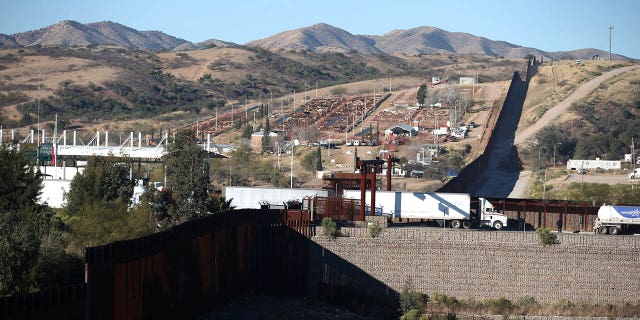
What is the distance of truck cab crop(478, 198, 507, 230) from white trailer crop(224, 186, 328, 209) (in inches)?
289

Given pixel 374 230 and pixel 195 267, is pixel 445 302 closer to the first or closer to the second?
pixel 374 230

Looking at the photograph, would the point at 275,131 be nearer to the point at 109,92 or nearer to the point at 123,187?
the point at 109,92

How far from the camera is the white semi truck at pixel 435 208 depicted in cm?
5200

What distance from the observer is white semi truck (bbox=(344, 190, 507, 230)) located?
52000 millimetres


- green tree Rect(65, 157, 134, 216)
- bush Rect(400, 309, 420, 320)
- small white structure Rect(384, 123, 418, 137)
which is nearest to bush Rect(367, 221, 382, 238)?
bush Rect(400, 309, 420, 320)

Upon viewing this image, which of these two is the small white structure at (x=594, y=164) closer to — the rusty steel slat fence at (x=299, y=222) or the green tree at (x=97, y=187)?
the green tree at (x=97, y=187)

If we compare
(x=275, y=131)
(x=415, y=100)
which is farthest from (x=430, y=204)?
(x=415, y=100)

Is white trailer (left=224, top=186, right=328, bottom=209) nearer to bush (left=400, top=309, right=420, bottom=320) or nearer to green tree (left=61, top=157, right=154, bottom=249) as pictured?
green tree (left=61, top=157, right=154, bottom=249)

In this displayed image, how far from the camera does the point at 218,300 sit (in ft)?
124

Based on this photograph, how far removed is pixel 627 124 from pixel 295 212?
3330 inches

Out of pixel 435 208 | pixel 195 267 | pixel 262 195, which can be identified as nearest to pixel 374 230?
pixel 195 267

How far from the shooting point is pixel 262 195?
180 feet

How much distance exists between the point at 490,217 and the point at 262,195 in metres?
11.0

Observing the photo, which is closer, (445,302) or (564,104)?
(445,302)
